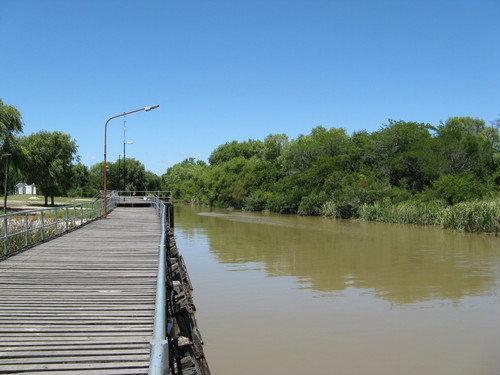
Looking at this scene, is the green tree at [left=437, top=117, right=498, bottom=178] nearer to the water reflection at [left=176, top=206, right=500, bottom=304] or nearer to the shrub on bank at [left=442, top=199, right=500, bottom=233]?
the shrub on bank at [left=442, top=199, right=500, bottom=233]

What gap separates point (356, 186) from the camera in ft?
178

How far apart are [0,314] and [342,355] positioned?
7.04 metres

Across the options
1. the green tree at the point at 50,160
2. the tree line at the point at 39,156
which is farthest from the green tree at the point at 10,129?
the green tree at the point at 50,160

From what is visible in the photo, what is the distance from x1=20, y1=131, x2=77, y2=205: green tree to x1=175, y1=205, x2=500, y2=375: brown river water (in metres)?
36.1

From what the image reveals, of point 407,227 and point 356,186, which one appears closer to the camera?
point 407,227

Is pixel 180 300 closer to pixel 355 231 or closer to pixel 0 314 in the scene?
pixel 0 314

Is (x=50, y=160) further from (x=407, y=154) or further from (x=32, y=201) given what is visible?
(x=407, y=154)

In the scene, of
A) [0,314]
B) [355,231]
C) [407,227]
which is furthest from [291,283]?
[407,227]

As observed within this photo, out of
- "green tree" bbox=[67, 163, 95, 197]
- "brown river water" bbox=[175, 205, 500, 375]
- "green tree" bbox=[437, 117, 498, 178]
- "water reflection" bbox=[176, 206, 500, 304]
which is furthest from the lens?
"green tree" bbox=[67, 163, 95, 197]

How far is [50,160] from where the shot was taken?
201 ft

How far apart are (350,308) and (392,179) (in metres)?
43.5

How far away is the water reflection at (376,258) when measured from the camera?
18453 millimetres

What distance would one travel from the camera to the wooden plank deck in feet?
18.0

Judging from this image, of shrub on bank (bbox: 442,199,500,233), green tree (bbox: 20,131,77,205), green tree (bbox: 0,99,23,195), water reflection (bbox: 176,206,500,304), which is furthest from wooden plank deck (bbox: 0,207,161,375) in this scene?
green tree (bbox: 20,131,77,205)
